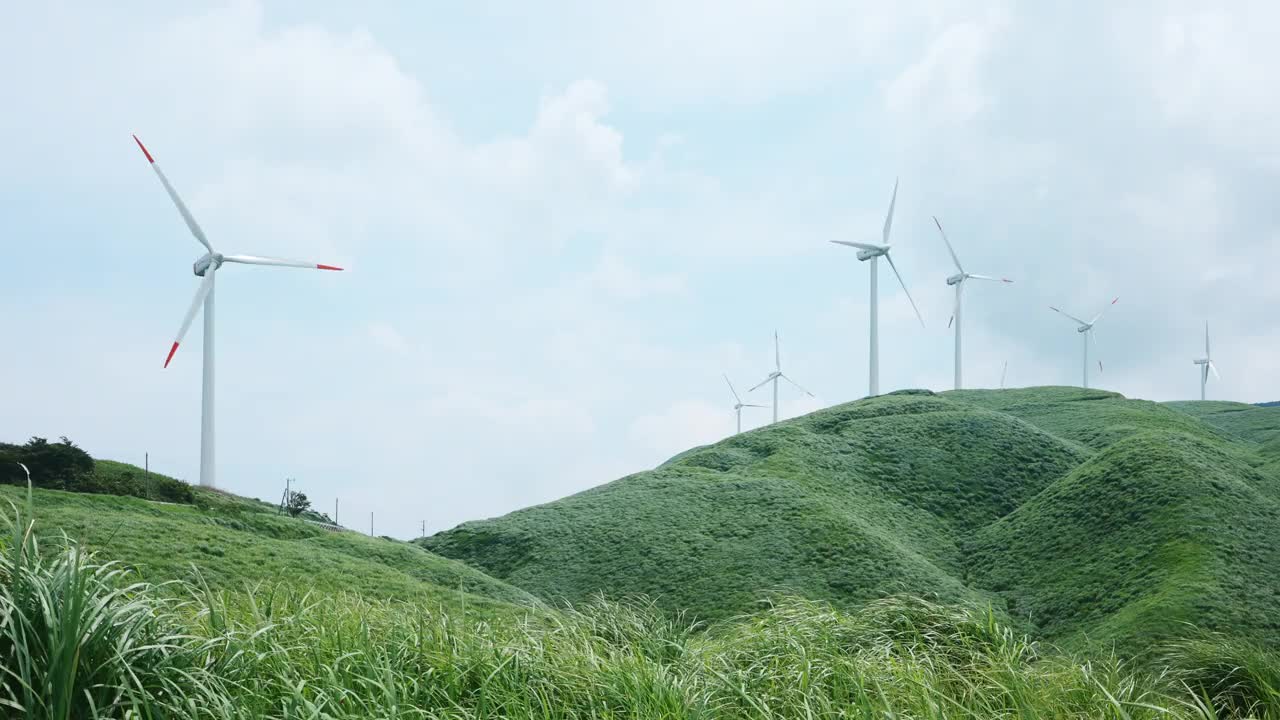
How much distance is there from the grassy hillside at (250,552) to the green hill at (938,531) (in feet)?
9.47

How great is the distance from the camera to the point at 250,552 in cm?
2189

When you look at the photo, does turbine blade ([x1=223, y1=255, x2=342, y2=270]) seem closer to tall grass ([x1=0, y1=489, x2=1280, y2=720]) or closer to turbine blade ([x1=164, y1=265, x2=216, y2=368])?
turbine blade ([x1=164, y1=265, x2=216, y2=368])

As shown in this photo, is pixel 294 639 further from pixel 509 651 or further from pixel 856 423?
pixel 856 423

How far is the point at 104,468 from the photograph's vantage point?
36.5 m

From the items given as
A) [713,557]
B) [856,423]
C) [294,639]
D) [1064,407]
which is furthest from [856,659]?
[1064,407]

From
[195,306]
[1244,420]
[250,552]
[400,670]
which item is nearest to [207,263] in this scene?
[195,306]

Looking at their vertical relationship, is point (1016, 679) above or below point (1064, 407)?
below

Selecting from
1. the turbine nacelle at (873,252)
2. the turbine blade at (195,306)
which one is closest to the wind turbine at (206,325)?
the turbine blade at (195,306)

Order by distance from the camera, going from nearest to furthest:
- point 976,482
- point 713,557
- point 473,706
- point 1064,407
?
→ point 473,706 < point 713,557 < point 976,482 < point 1064,407

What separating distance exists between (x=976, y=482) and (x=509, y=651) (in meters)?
26.1

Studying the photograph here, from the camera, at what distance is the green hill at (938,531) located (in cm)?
2298

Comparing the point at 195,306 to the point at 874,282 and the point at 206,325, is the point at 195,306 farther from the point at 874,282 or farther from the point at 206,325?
the point at 874,282

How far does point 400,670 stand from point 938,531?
2379cm

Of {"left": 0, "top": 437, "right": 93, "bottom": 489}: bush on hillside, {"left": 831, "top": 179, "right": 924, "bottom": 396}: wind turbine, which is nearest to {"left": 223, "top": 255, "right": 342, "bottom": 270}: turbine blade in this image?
{"left": 0, "top": 437, "right": 93, "bottom": 489}: bush on hillside
